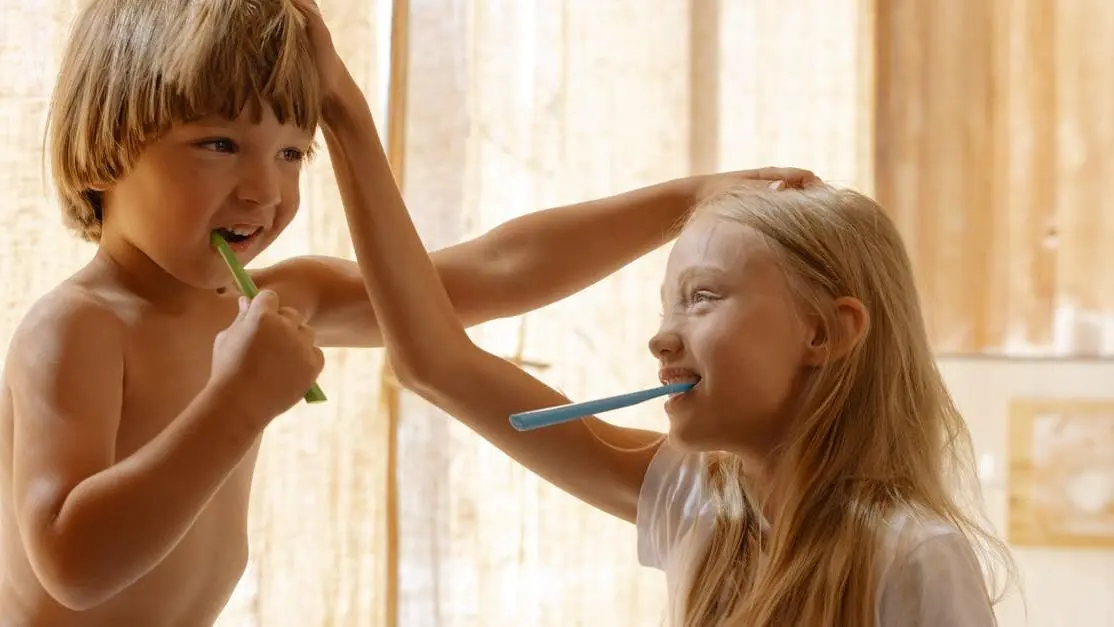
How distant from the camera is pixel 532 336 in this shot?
1138mm

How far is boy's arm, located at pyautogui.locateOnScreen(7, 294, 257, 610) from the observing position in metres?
0.61

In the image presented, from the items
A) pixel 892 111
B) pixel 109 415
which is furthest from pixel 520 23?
pixel 109 415

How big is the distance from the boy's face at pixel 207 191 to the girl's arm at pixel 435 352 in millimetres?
64

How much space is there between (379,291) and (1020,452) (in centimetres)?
81

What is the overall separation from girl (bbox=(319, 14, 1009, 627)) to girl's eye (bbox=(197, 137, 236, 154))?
0.10 metres

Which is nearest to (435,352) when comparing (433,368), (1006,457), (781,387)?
(433,368)

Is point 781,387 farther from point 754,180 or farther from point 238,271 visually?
point 238,271

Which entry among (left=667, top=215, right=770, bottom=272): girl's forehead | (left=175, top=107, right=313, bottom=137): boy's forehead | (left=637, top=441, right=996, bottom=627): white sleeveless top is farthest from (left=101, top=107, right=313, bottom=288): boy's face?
(left=637, top=441, right=996, bottom=627): white sleeveless top

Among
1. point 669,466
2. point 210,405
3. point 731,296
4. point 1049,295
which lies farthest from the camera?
point 1049,295

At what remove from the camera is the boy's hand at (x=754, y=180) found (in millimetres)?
816

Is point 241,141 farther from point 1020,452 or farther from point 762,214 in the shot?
point 1020,452

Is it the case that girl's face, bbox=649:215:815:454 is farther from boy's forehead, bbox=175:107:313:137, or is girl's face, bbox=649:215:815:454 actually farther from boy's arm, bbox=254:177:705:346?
boy's forehead, bbox=175:107:313:137

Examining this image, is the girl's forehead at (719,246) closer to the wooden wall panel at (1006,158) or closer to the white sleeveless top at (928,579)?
the white sleeveless top at (928,579)

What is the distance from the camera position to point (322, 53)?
732 millimetres
